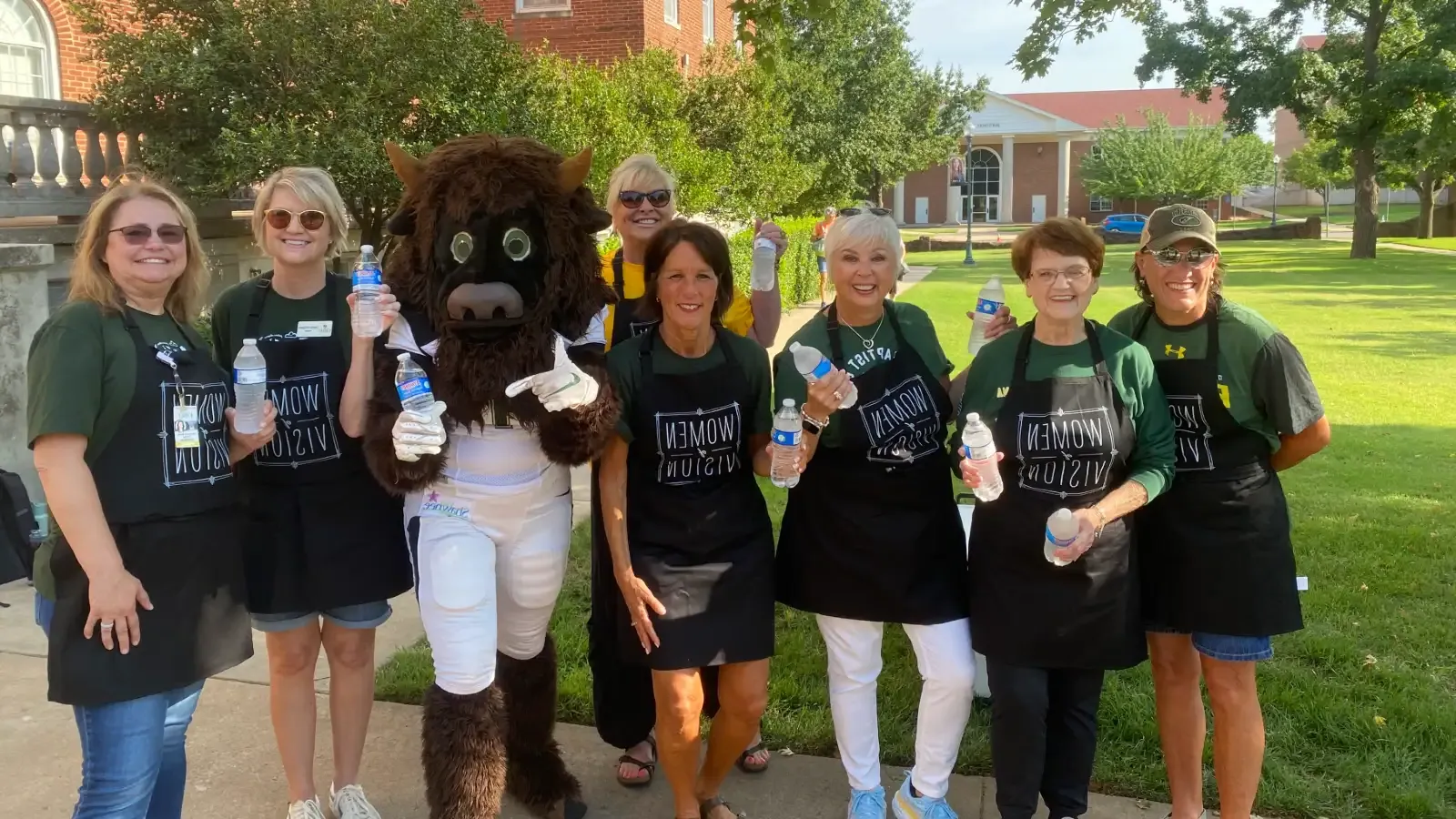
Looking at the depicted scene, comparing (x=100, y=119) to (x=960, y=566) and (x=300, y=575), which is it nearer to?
(x=300, y=575)

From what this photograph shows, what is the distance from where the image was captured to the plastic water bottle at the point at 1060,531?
9.01 ft

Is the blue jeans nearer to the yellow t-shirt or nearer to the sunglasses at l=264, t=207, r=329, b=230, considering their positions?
the sunglasses at l=264, t=207, r=329, b=230

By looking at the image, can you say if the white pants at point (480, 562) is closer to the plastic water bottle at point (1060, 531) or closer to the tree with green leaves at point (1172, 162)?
the plastic water bottle at point (1060, 531)

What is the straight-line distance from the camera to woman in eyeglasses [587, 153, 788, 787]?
135 inches

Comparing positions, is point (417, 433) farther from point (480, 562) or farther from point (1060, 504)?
point (1060, 504)

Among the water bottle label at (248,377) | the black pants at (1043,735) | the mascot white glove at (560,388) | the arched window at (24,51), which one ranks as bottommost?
the black pants at (1043,735)

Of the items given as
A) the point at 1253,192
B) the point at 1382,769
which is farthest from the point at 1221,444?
the point at 1253,192

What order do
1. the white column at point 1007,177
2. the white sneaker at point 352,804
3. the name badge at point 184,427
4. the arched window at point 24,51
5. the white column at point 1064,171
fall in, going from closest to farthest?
the name badge at point 184,427, the white sneaker at point 352,804, the arched window at point 24,51, the white column at point 1064,171, the white column at point 1007,177

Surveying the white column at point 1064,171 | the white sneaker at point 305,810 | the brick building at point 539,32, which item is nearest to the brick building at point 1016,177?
the white column at point 1064,171

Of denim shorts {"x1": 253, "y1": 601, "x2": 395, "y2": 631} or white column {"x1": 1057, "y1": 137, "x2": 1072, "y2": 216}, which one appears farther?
white column {"x1": 1057, "y1": 137, "x2": 1072, "y2": 216}

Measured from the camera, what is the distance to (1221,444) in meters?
2.91

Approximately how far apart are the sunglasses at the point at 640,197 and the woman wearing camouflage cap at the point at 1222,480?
5.23 feet

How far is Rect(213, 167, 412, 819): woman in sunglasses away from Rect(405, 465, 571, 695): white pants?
22 centimetres

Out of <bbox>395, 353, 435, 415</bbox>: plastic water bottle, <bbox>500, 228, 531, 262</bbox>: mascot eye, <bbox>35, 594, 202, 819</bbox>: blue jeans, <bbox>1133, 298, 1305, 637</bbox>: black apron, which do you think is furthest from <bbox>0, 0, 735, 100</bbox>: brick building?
<bbox>35, 594, 202, 819</bbox>: blue jeans
